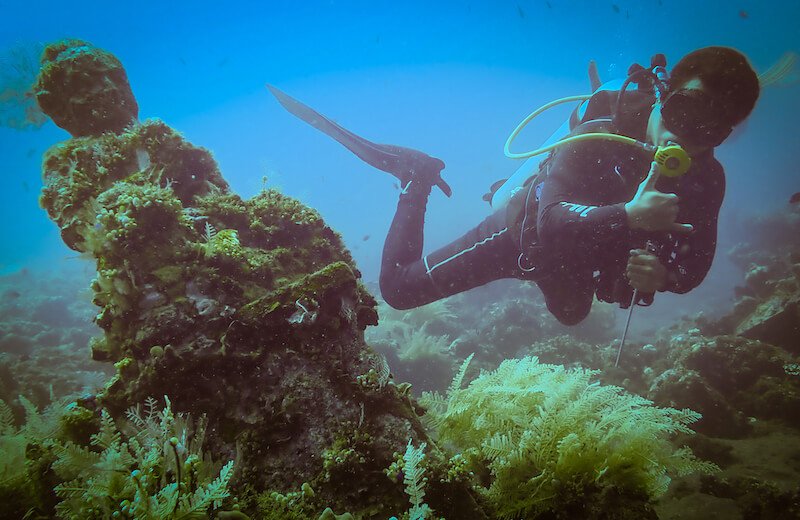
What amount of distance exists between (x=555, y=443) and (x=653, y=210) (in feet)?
7.62

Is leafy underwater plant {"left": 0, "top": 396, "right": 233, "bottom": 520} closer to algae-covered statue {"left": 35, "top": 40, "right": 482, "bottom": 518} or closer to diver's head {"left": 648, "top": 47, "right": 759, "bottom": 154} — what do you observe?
algae-covered statue {"left": 35, "top": 40, "right": 482, "bottom": 518}

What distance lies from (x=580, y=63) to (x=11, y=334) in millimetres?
107780

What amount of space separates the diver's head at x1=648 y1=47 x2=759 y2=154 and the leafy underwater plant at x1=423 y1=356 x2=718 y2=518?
8.66ft

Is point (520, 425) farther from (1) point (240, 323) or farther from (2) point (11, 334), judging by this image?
(2) point (11, 334)

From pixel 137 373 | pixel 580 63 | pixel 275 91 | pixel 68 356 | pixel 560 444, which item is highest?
pixel 580 63

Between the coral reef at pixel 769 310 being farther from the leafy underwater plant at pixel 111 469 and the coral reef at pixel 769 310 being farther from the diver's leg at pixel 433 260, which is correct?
the leafy underwater plant at pixel 111 469

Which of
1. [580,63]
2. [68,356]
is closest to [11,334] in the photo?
[68,356]

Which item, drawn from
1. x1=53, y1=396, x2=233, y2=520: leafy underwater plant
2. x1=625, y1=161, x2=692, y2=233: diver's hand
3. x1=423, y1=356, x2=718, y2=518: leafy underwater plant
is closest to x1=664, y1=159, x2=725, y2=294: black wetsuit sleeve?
x1=625, y1=161, x2=692, y2=233: diver's hand

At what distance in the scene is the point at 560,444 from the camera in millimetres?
2145

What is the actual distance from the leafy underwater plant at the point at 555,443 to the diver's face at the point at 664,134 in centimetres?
254

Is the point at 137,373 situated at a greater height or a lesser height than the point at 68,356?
lesser

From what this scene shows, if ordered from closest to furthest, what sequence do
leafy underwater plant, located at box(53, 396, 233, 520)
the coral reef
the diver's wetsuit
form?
leafy underwater plant, located at box(53, 396, 233, 520) → the diver's wetsuit → the coral reef

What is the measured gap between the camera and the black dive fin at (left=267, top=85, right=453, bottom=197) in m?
6.72

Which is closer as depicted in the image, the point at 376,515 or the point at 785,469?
the point at 376,515
